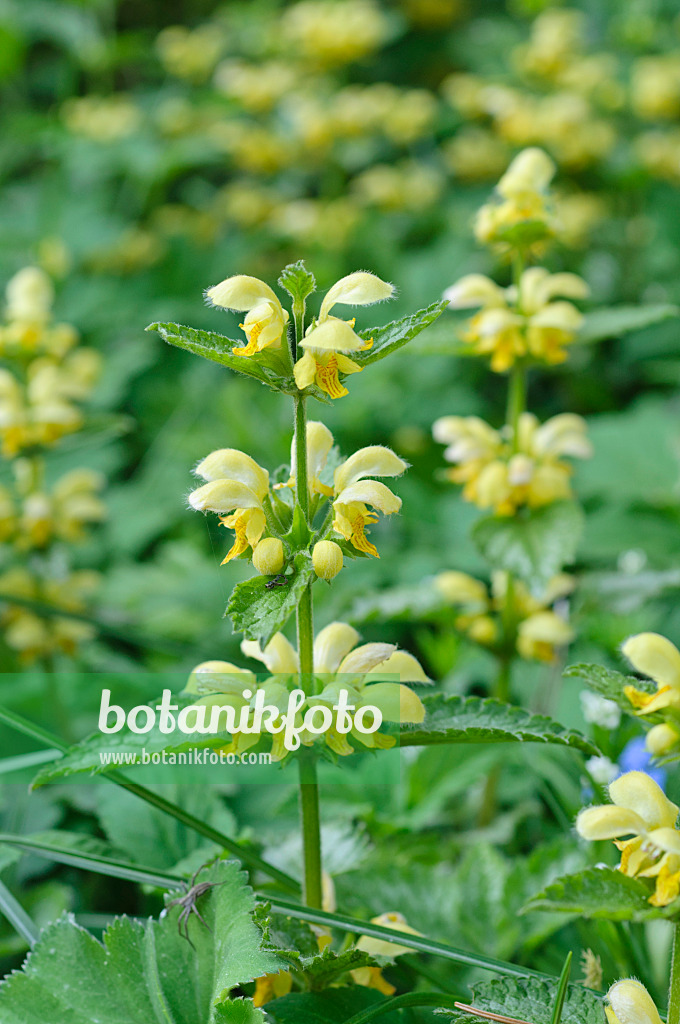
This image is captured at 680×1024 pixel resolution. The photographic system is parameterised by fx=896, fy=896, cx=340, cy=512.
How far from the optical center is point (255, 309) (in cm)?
78

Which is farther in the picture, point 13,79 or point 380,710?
point 13,79

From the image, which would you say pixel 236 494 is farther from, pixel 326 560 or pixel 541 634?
pixel 541 634

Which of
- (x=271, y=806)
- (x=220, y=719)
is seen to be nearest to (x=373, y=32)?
(x=271, y=806)

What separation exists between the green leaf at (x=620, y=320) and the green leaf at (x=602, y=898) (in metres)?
0.77

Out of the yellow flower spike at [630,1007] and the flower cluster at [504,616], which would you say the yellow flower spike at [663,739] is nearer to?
the yellow flower spike at [630,1007]

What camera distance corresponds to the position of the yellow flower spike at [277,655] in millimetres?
913

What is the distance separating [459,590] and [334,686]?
2.10 ft

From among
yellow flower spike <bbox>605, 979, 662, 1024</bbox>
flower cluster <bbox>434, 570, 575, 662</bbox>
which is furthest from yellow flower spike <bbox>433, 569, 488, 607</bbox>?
yellow flower spike <bbox>605, 979, 662, 1024</bbox>

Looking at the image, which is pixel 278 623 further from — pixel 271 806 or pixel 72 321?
pixel 72 321

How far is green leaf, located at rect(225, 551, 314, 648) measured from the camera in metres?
0.71

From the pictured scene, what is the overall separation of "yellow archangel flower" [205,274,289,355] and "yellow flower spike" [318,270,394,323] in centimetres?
4

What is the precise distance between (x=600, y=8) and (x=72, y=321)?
9.42 ft

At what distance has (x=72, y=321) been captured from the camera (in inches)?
111

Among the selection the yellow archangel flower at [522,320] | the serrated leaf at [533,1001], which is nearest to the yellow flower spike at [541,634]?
the yellow archangel flower at [522,320]
